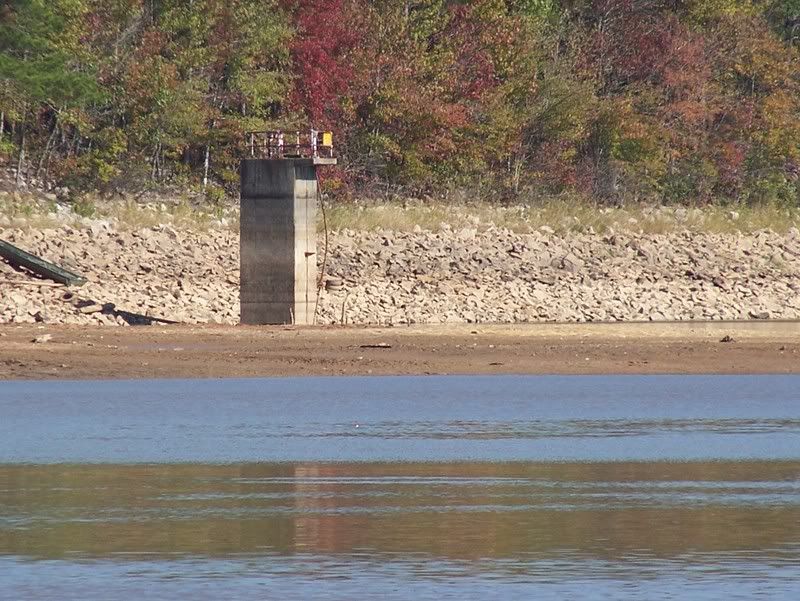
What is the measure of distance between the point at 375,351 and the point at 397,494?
16.2m

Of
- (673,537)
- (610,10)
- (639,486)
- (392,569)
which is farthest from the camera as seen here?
(610,10)

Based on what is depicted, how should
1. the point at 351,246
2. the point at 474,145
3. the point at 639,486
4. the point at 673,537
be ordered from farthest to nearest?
1. the point at 474,145
2. the point at 351,246
3. the point at 639,486
4. the point at 673,537

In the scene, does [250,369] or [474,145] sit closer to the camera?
[250,369]

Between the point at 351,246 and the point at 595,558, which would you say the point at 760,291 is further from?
the point at 595,558

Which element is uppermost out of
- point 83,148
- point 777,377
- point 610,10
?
point 610,10

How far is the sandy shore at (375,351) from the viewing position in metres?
30.6

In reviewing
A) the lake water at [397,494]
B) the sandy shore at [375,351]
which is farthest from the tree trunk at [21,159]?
the lake water at [397,494]

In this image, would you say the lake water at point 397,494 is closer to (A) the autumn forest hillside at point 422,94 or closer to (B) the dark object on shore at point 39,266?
(B) the dark object on shore at point 39,266

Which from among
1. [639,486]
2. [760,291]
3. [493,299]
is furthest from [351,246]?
[639,486]

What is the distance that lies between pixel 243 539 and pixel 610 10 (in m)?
52.3

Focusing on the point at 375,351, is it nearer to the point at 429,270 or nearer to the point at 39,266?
the point at 39,266

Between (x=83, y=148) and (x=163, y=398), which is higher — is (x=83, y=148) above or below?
above

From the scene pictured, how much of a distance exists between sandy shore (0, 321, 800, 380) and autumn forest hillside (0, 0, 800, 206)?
43.0ft

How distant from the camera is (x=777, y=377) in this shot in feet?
98.9
